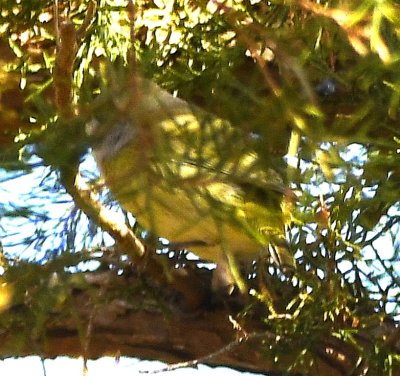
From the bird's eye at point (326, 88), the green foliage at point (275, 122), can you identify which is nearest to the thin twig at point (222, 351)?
the green foliage at point (275, 122)

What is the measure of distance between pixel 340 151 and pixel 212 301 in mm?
437

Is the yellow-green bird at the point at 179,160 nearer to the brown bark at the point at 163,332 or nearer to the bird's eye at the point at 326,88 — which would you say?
the bird's eye at the point at 326,88

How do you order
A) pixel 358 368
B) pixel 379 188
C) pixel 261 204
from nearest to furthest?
1. pixel 379 188
2. pixel 261 204
3. pixel 358 368

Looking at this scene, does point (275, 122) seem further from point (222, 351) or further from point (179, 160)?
point (222, 351)

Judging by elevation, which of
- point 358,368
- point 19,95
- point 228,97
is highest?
point 19,95

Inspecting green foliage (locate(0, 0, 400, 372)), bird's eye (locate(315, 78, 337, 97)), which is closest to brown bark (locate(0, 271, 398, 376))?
green foliage (locate(0, 0, 400, 372))

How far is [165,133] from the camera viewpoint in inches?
18.0

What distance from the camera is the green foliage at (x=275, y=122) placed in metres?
0.46

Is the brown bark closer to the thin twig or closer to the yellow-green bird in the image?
the thin twig

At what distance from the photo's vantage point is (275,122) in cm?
46

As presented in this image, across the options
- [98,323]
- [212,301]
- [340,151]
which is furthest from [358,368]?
[340,151]

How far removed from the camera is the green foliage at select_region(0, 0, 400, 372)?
46 centimetres

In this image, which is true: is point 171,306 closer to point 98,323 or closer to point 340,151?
point 98,323

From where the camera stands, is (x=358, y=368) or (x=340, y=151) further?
(x=358, y=368)
